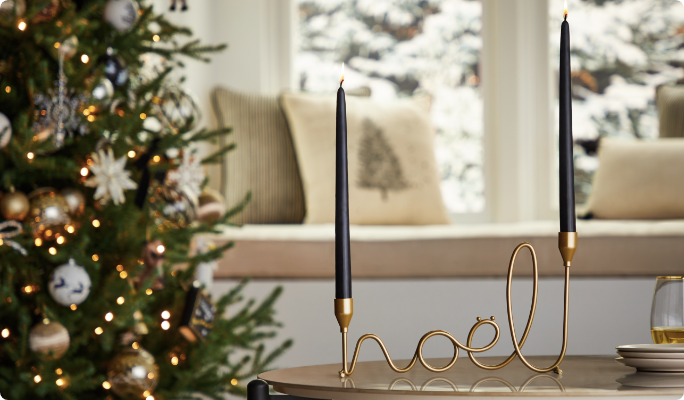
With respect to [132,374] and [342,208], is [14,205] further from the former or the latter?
[342,208]

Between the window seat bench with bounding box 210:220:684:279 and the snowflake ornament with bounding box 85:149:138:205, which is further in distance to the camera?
the window seat bench with bounding box 210:220:684:279

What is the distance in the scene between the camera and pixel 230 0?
2.64 metres

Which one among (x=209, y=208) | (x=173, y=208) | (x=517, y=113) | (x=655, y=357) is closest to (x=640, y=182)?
(x=517, y=113)

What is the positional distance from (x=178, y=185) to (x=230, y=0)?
153 cm

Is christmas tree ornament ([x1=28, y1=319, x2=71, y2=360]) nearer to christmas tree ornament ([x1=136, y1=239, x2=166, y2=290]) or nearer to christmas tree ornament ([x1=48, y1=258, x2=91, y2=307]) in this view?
christmas tree ornament ([x1=48, y1=258, x2=91, y2=307])

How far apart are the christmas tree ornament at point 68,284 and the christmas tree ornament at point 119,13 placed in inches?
18.3

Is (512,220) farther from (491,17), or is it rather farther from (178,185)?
(178,185)

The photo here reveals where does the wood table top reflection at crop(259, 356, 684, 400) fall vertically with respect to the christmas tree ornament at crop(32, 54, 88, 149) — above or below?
below

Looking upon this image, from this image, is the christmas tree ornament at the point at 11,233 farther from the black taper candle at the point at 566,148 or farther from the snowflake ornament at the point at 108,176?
the black taper candle at the point at 566,148

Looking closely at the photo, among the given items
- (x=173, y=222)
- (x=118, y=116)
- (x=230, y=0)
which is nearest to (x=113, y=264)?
(x=173, y=222)

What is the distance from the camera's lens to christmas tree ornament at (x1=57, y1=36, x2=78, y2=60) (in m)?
1.12

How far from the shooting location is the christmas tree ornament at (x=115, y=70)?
121 centimetres

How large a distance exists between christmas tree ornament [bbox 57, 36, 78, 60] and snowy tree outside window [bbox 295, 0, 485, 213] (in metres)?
1.58

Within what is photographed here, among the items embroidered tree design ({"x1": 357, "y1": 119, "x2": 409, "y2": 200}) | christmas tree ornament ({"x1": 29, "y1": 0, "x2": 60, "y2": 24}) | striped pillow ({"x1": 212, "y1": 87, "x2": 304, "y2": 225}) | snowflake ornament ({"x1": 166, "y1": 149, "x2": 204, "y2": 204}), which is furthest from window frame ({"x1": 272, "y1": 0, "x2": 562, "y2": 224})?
christmas tree ornament ({"x1": 29, "y1": 0, "x2": 60, "y2": 24})
